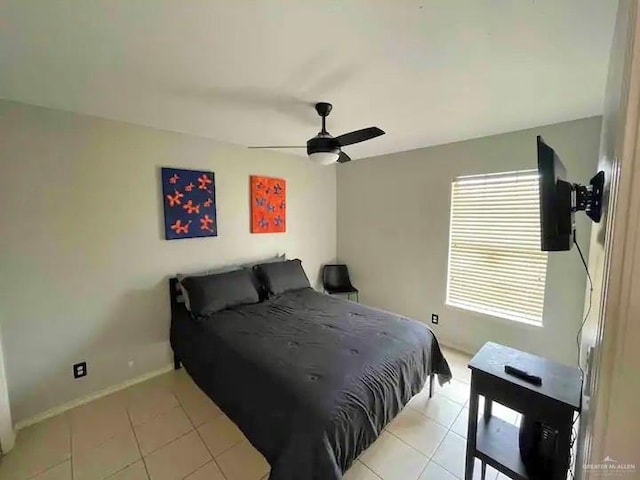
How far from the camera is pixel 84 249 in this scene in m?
2.16

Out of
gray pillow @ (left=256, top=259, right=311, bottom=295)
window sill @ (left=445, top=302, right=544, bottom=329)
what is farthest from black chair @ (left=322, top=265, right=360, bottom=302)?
window sill @ (left=445, top=302, right=544, bottom=329)

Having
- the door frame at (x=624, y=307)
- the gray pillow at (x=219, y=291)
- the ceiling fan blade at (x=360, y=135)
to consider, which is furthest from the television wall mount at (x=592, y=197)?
the gray pillow at (x=219, y=291)

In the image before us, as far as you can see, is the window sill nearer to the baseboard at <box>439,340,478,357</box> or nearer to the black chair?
the baseboard at <box>439,340,478,357</box>

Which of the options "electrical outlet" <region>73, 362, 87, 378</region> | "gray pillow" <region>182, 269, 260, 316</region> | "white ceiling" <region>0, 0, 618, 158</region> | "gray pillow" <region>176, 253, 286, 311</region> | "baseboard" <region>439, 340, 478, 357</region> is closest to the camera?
"white ceiling" <region>0, 0, 618, 158</region>

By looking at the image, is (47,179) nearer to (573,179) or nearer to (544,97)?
(544,97)

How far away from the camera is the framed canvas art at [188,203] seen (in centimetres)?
256

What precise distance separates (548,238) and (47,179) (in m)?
3.07

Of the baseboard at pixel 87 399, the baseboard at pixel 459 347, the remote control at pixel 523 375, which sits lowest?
the baseboard at pixel 87 399

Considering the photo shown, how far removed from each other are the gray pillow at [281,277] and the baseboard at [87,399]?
1.23 metres

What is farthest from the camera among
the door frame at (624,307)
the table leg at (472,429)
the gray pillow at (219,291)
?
the gray pillow at (219,291)

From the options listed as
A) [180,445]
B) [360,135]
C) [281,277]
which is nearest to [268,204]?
[281,277]

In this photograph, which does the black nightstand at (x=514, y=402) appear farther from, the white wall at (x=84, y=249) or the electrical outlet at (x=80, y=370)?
the electrical outlet at (x=80, y=370)

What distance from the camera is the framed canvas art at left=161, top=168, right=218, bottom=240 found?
2.56 meters

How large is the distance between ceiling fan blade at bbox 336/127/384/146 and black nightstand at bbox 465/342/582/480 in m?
1.48
